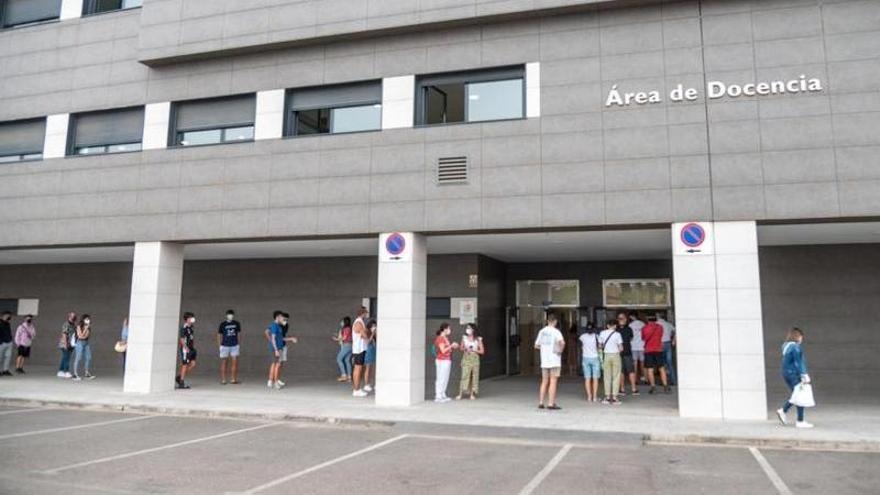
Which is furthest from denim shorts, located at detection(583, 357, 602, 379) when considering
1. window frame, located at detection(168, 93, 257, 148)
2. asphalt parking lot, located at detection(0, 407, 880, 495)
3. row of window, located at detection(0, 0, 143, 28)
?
row of window, located at detection(0, 0, 143, 28)

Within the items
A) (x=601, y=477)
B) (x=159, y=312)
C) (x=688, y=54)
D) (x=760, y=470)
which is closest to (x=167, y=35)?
(x=159, y=312)

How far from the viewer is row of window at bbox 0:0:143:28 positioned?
1667 cm

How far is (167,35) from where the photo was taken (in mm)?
15195

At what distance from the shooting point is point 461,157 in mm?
12812

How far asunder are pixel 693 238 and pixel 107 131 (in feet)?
46.2

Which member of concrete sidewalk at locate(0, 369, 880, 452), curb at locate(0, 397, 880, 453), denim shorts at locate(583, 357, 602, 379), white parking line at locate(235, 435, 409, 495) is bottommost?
white parking line at locate(235, 435, 409, 495)

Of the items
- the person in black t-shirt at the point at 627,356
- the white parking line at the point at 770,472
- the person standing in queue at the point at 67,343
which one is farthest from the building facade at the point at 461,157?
the white parking line at the point at 770,472

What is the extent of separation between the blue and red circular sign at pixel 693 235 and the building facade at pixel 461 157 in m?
0.13

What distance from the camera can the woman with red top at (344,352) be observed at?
15.9 m

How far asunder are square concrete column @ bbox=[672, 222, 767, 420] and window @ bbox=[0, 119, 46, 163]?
1604 centimetres

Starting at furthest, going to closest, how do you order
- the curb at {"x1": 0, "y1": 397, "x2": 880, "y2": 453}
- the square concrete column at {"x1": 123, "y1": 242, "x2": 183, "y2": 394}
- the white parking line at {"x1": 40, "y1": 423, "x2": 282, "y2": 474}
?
the square concrete column at {"x1": 123, "y1": 242, "x2": 183, "y2": 394} → the curb at {"x1": 0, "y1": 397, "x2": 880, "y2": 453} → the white parking line at {"x1": 40, "y1": 423, "x2": 282, "y2": 474}

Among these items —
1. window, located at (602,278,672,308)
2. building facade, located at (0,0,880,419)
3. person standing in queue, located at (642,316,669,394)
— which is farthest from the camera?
window, located at (602,278,672,308)

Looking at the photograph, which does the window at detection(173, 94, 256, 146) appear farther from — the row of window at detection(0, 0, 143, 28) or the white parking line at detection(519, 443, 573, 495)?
the white parking line at detection(519, 443, 573, 495)

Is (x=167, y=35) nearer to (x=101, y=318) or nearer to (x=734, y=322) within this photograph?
(x=101, y=318)
